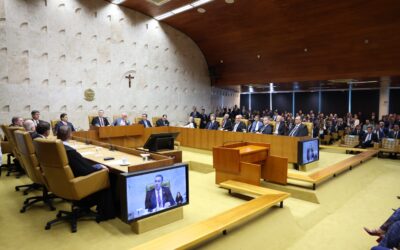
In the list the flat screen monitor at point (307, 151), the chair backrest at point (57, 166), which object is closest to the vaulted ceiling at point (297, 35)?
the flat screen monitor at point (307, 151)

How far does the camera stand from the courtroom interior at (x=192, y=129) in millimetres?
3061

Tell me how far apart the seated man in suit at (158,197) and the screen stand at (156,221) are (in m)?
0.10

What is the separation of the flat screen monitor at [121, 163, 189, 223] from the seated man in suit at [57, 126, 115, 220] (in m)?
0.37

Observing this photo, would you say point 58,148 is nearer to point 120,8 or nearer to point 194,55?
point 120,8

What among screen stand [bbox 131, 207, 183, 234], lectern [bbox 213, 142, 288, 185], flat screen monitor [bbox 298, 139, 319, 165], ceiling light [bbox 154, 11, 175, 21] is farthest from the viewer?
ceiling light [bbox 154, 11, 175, 21]

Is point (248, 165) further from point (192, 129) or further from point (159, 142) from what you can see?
point (192, 129)

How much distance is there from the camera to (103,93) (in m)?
10.2

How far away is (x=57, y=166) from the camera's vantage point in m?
2.87

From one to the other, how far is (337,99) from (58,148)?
646 inches

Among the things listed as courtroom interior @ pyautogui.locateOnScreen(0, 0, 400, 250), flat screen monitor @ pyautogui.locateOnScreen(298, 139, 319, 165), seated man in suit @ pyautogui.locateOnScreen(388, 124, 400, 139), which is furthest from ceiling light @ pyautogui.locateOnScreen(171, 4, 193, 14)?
seated man in suit @ pyautogui.locateOnScreen(388, 124, 400, 139)

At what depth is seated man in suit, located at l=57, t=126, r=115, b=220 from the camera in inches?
120

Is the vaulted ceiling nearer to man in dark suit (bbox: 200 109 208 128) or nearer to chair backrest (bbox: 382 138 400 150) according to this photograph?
man in dark suit (bbox: 200 109 208 128)

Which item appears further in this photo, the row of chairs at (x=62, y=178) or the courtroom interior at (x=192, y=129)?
the courtroom interior at (x=192, y=129)

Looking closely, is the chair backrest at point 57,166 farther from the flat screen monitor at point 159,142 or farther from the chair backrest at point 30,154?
the flat screen monitor at point 159,142
